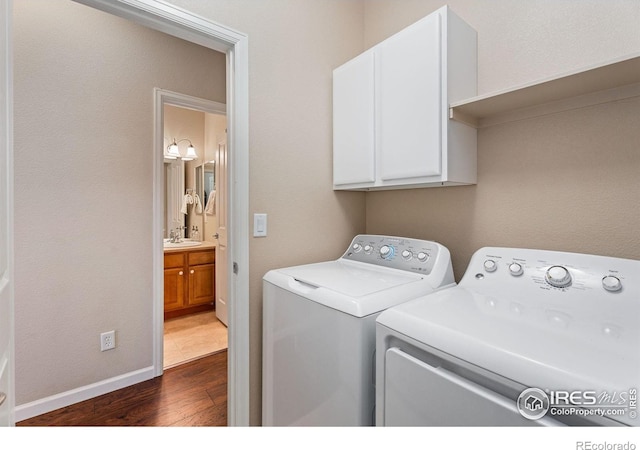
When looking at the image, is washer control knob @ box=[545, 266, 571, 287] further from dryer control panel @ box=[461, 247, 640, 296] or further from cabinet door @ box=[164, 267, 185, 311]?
cabinet door @ box=[164, 267, 185, 311]

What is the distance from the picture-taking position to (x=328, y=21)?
5.68 ft

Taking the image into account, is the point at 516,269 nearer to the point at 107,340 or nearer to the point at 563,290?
the point at 563,290

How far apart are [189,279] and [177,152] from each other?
1.51 metres

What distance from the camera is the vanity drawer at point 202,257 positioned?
3.39 meters

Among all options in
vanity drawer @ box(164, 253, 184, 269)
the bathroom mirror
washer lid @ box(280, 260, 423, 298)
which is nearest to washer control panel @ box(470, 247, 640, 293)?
washer lid @ box(280, 260, 423, 298)

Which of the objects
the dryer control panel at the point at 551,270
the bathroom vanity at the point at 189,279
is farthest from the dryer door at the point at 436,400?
the bathroom vanity at the point at 189,279

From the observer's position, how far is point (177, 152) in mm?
3555

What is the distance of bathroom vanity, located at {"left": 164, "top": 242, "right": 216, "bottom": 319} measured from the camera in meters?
3.25

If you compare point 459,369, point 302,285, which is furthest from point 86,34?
point 459,369

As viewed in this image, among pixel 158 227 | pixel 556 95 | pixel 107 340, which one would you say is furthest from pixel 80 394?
pixel 556 95

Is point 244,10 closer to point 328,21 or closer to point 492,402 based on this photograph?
point 328,21

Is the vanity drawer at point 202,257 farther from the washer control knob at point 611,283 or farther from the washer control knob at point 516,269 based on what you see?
the washer control knob at point 611,283

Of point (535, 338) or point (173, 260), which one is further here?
point (173, 260)

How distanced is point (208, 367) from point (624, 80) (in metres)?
2.83
